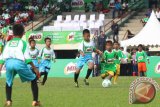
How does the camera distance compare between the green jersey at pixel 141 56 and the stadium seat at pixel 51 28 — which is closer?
the green jersey at pixel 141 56

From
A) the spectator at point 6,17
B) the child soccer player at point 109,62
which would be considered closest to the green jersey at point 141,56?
the child soccer player at point 109,62

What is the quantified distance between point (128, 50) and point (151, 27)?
8.76ft

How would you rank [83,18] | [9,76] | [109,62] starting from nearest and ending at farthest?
[9,76] → [109,62] → [83,18]

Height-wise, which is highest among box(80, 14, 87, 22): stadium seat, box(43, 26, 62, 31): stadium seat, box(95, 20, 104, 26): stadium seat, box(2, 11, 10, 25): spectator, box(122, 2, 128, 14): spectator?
box(122, 2, 128, 14): spectator

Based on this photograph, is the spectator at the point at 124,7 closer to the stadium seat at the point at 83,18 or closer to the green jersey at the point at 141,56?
the stadium seat at the point at 83,18

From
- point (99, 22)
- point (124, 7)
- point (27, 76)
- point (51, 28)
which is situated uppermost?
point (124, 7)

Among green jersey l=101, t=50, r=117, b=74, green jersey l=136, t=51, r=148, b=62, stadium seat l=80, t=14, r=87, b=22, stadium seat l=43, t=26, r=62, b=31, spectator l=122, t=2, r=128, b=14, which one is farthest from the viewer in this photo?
spectator l=122, t=2, r=128, b=14

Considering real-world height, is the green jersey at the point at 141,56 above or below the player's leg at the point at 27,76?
above

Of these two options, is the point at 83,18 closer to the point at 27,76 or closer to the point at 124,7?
the point at 124,7

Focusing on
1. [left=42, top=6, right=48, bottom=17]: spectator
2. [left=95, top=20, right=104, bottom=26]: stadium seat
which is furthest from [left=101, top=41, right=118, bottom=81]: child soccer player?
[left=42, top=6, right=48, bottom=17]: spectator

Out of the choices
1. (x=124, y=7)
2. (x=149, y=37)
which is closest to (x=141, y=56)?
(x=149, y=37)

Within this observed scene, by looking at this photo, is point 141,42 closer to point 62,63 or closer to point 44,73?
point 62,63

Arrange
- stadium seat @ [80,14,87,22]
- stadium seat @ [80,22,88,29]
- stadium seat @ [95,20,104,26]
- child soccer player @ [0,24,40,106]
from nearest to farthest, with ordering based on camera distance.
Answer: child soccer player @ [0,24,40,106]
stadium seat @ [95,20,104,26]
stadium seat @ [80,22,88,29]
stadium seat @ [80,14,87,22]

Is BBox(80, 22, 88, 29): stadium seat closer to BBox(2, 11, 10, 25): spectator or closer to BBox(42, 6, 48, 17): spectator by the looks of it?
BBox(42, 6, 48, 17): spectator
